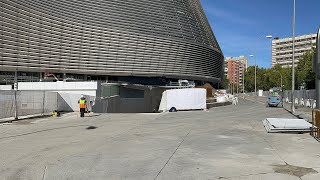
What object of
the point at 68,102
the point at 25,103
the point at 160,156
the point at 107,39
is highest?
the point at 107,39

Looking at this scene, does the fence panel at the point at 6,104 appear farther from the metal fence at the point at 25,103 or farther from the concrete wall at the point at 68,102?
the concrete wall at the point at 68,102

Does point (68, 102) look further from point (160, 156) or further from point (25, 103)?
point (160, 156)

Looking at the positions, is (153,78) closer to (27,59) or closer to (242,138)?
(27,59)

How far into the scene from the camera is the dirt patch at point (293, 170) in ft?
24.9

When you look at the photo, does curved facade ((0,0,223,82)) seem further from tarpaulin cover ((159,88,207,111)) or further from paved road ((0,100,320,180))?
paved road ((0,100,320,180))

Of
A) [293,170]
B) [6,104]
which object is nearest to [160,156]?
[293,170]

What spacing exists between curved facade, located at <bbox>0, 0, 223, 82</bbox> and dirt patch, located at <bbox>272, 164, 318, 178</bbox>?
58150 mm

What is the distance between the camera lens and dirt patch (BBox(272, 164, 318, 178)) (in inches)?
299

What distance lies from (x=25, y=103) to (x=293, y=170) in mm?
19909

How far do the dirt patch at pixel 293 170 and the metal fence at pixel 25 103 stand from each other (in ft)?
57.6

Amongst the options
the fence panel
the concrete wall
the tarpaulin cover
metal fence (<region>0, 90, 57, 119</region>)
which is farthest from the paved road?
the tarpaulin cover

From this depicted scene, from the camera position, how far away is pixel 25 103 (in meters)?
23.9

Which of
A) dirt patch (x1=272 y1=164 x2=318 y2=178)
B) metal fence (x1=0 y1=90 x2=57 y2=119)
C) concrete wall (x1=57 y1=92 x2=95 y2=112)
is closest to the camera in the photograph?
dirt patch (x1=272 y1=164 x2=318 y2=178)

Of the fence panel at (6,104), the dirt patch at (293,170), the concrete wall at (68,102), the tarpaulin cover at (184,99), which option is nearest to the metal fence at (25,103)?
the fence panel at (6,104)
